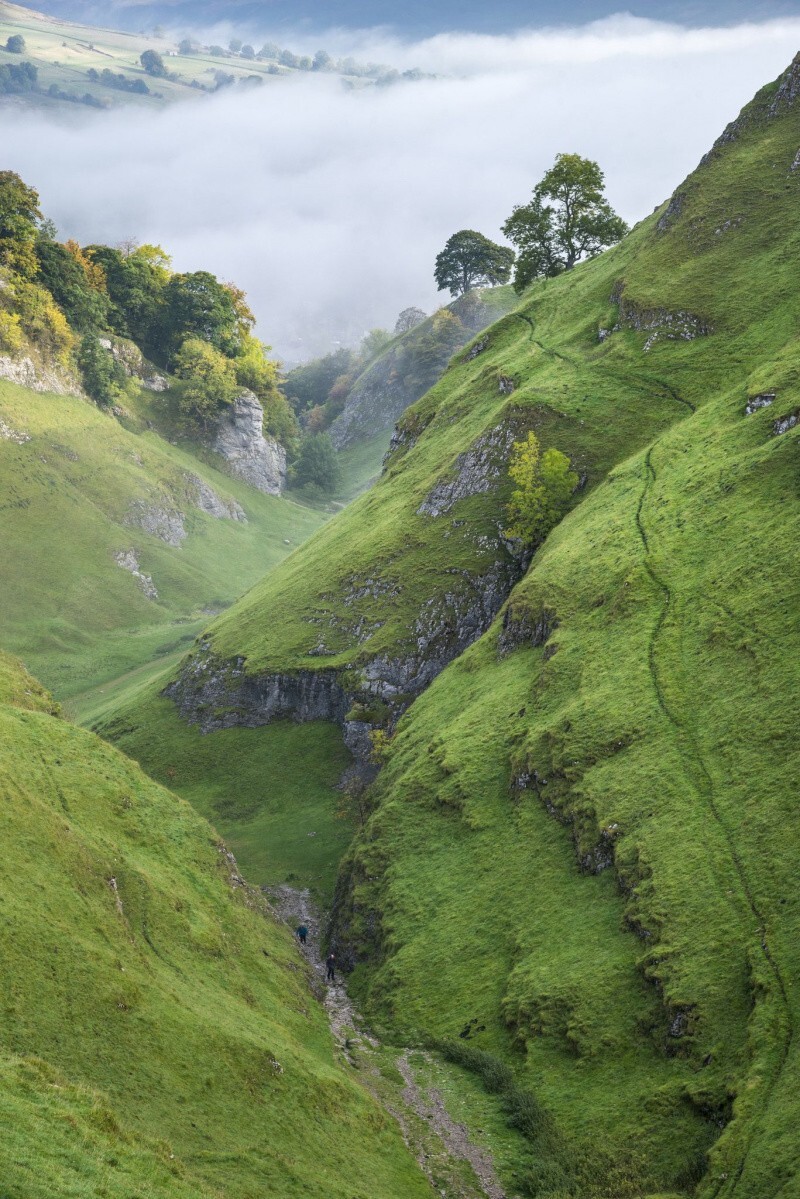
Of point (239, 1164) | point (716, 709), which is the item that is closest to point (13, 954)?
point (239, 1164)

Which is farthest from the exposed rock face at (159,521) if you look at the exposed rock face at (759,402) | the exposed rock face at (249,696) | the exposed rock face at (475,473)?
the exposed rock face at (759,402)

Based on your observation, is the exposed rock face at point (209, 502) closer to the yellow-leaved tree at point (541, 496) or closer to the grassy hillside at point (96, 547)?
the grassy hillside at point (96, 547)

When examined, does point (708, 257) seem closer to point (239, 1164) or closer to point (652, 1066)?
point (652, 1066)

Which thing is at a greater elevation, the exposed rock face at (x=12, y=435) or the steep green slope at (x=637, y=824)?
the exposed rock face at (x=12, y=435)

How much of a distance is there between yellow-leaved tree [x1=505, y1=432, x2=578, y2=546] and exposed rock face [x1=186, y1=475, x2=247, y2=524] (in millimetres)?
87865

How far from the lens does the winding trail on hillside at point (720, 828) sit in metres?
34.1

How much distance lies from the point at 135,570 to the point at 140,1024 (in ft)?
359

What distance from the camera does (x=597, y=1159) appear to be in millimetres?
37594

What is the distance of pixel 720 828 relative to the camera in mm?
45219

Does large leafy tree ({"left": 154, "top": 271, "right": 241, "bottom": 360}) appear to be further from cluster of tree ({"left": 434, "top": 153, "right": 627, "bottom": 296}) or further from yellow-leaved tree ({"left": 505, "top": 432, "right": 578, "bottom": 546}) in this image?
yellow-leaved tree ({"left": 505, "top": 432, "right": 578, "bottom": 546})

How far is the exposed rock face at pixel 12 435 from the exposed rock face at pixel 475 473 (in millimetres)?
69177

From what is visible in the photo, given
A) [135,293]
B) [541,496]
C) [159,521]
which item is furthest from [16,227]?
[541,496]

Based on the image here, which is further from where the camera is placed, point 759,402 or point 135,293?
point 135,293

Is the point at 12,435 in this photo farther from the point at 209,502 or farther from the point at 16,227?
the point at 209,502
